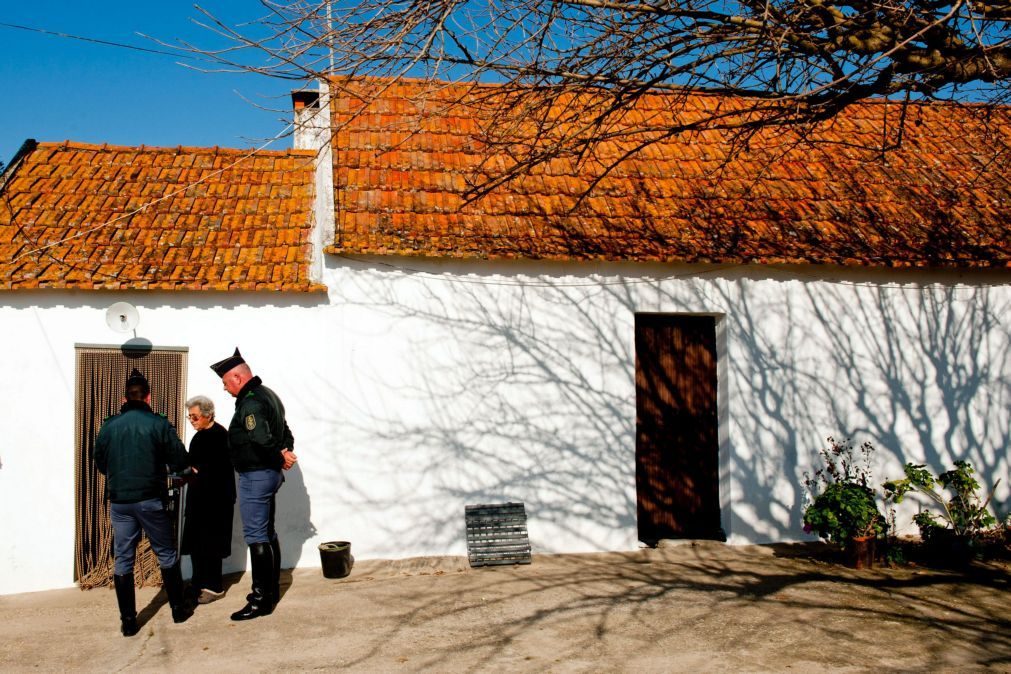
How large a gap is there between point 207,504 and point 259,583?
3.36ft

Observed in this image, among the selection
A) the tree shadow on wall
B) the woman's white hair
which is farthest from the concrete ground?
the woman's white hair

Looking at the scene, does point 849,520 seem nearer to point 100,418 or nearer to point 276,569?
point 276,569

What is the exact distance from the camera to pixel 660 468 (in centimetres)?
980

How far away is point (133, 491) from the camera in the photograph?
6812mm

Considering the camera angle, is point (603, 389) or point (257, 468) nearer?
point (257, 468)

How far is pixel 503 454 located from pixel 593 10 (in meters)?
Answer: 4.36

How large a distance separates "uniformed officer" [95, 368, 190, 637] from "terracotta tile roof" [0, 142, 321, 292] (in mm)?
1943

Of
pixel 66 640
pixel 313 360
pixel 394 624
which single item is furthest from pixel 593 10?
pixel 66 640

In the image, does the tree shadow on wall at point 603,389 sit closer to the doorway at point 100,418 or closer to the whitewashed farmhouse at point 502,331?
the whitewashed farmhouse at point 502,331

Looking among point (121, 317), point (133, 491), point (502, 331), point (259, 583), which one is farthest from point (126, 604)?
point (502, 331)

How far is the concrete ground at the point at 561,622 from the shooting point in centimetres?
609

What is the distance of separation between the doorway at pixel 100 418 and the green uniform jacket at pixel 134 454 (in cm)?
158

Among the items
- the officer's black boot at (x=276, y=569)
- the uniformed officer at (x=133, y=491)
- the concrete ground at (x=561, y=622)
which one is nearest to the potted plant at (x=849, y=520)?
the concrete ground at (x=561, y=622)

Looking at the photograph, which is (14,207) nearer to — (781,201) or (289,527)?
(289,527)
